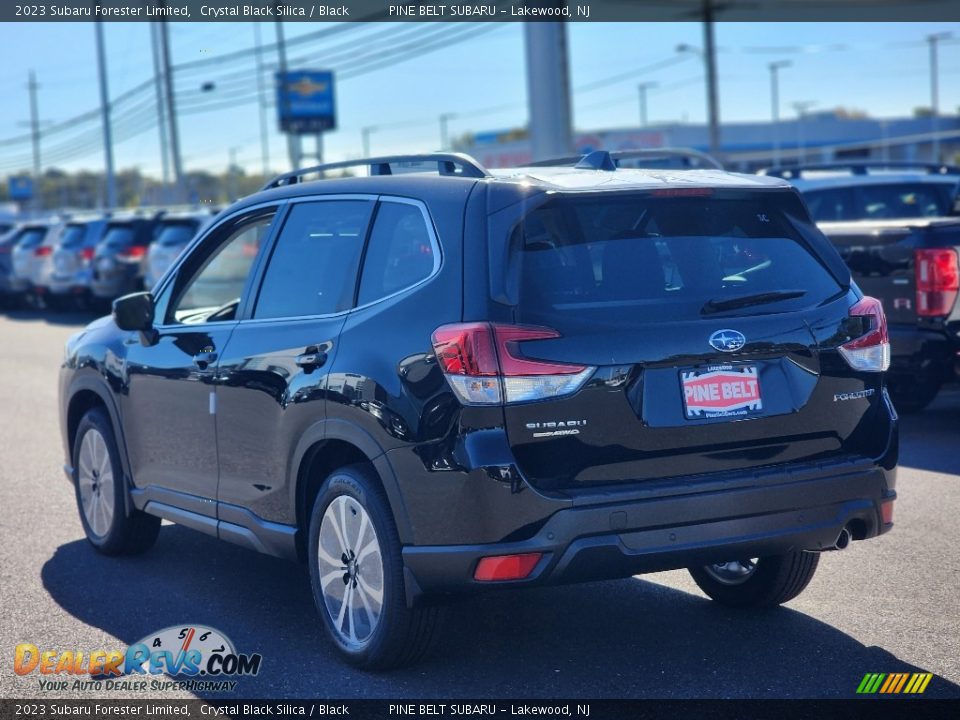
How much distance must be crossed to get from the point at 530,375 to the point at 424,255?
76 cm

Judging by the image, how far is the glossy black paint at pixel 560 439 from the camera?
451 centimetres

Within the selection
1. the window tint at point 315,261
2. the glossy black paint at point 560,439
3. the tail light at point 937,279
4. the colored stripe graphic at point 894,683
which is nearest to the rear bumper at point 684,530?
the glossy black paint at point 560,439

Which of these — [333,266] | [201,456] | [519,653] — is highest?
[333,266]

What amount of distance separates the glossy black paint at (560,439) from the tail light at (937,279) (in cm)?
489

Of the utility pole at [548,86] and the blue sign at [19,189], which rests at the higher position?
the blue sign at [19,189]

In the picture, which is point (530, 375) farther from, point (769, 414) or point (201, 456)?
point (201, 456)

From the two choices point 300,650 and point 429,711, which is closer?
point 429,711

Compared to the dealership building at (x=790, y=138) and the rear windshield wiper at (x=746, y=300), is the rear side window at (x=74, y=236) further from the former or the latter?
the dealership building at (x=790, y=138)

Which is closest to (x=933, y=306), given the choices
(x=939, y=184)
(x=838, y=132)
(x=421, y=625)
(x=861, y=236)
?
(x=861, y=236)

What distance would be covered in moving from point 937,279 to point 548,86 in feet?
51.2

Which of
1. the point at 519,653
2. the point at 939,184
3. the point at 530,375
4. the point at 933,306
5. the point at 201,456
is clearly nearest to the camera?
the point at 530,375

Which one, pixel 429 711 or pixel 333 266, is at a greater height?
pixel 333 266

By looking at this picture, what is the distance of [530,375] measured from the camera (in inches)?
177

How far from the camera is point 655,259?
4.87m
